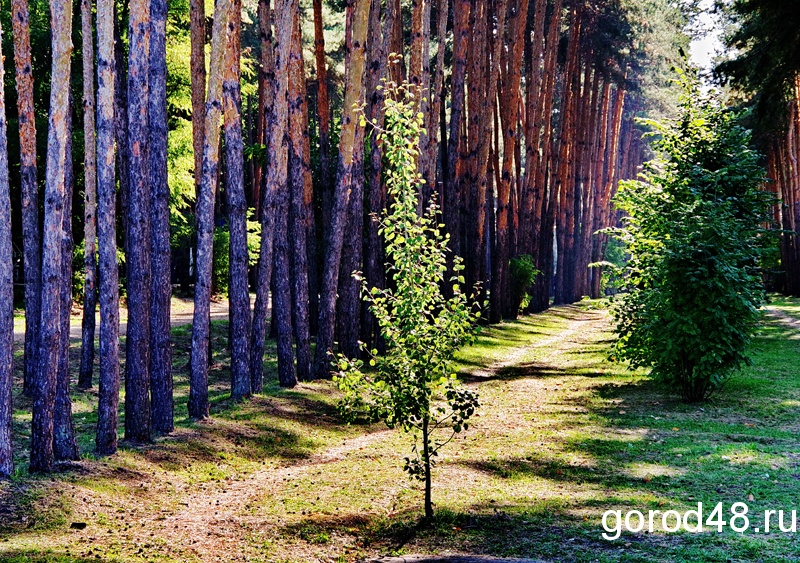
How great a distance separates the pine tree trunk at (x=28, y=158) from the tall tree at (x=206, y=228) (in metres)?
2.29

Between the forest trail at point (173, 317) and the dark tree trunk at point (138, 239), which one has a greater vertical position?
the dark tree trunk at point (138, 239)

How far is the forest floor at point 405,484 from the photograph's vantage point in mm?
8727

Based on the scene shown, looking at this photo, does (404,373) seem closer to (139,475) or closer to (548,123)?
(139,475)

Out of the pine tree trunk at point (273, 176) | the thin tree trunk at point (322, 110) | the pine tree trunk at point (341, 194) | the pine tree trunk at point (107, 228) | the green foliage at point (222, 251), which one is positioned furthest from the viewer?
the green foliage at point (222, 251)

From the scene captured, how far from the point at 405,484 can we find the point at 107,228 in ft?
15.8

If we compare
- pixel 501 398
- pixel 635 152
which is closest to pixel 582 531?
pixel 501 398

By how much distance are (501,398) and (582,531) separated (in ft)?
29.5

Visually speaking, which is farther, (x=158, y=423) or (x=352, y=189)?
(x=352, y=189)

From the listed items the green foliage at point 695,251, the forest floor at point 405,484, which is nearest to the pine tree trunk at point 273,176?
the forest floor at point 405,484

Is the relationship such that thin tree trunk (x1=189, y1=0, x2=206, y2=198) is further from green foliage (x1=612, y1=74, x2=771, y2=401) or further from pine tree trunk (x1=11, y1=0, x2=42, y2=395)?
green foliage (x1=612, y1=74, x2=771, y2=401)

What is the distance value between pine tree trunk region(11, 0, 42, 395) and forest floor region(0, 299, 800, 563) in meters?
2.11

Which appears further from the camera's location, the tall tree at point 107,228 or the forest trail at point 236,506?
the tall tree at point 107,228

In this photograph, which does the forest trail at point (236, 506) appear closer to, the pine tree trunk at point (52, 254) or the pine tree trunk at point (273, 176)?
the pine tree trunk at point (52, 254)

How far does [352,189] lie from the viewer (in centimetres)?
1947
